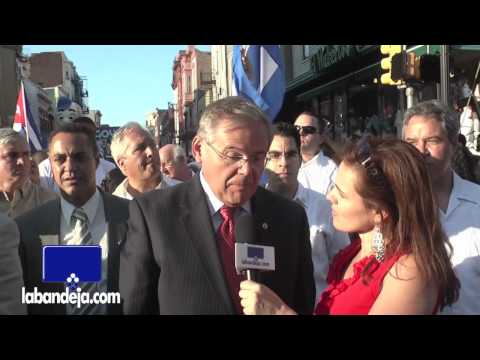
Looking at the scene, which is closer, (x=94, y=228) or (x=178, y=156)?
(x=94, y=228)

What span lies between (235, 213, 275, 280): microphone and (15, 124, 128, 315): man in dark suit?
2.16ft

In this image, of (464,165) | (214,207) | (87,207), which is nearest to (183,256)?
(214,207)

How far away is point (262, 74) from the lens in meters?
4.99

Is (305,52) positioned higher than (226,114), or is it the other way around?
(305,52)

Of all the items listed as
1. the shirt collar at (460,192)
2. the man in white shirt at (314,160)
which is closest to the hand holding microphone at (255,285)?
the shirt collar at (460,192)

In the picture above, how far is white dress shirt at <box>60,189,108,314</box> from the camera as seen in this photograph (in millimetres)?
2640

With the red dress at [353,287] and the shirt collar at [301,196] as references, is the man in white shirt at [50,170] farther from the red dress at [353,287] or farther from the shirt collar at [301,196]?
the red dress at [353,287]

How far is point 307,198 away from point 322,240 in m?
0.37

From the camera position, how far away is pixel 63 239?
8.85 feet

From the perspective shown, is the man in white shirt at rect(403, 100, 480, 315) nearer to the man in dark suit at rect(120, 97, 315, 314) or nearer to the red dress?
the red dress

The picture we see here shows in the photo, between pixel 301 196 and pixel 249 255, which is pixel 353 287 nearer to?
pixel 249 255

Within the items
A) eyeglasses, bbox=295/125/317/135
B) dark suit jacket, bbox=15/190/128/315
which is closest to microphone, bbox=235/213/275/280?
dark suit jacket, bbox=15/190/128/315
